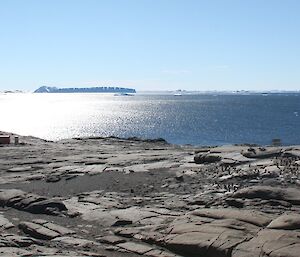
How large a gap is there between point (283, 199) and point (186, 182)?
465 centimetres

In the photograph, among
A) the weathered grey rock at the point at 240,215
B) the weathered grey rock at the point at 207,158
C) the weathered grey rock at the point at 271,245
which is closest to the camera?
the weathered grey rock at the point at 271,245

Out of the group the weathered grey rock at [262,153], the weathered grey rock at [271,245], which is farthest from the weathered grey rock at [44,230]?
the weathered grey rock at [262,153]

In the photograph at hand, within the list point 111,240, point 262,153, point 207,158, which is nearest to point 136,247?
point 111,240

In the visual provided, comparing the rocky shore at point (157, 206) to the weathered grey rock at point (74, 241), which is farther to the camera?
the weathered grey rock at point (74, 241)

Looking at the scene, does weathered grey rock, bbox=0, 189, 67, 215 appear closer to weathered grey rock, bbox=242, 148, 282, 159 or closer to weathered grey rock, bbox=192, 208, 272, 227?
weathered grey rock, bbox=192, 208, 272, 227

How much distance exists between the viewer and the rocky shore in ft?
33.8

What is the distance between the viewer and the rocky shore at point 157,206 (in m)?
10.3

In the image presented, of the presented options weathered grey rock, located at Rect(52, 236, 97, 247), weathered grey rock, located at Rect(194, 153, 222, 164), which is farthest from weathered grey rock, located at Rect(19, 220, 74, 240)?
weathered grey rock, located at Rect(194, 153, 222, 164)

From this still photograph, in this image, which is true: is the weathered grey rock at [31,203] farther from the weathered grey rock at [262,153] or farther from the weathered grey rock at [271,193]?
the weathered grey rock at [262,153]

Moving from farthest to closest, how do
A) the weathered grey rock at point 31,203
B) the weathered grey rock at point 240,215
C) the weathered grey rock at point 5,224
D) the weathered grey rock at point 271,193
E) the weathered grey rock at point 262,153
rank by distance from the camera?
the weathered grey rock at point 262,153 → the weathered grey rock at point 31,203 → the weathered grey rock at point 271,193 → the weathered grey rock at point 5,224 → the weathered grey rock at point 240,215

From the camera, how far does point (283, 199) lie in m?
12.7

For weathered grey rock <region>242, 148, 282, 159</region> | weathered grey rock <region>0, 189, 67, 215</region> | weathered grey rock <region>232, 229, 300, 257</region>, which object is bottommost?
weathered grey rock <region>0, 189, 67, 215</region>

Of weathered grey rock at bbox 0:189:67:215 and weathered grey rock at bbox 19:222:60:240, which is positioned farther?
weathered grey rock at bbox 0:189:67:215

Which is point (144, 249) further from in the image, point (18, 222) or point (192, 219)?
A: point (18, 222)
